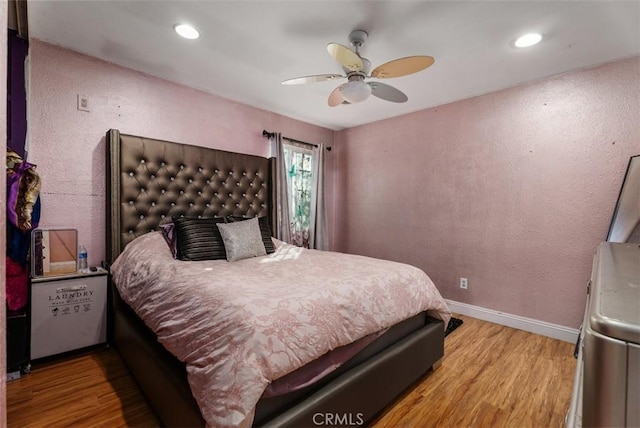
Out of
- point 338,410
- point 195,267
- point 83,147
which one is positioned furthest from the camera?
point 83,147

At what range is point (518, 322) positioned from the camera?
9.19ft

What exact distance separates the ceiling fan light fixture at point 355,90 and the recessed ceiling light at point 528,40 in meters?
1.14

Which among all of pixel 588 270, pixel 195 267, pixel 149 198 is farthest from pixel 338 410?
pixel 588 270

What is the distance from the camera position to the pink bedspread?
1075 mm

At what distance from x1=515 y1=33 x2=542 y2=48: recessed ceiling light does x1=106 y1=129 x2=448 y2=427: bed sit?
2.02 metres

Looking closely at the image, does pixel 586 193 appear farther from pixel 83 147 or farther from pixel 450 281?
pixel 83 147

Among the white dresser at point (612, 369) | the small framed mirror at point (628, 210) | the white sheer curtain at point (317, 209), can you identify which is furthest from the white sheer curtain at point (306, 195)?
the white dresser at point (612, 369)

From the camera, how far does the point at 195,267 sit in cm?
194

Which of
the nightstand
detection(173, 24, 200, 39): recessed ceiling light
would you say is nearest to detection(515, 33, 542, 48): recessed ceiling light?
detection(173, 24, 200, 39): recessed ceiling light

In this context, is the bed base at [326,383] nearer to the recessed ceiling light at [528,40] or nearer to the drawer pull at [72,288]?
the drawer pull at [72,288]

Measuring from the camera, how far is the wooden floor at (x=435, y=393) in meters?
1.59

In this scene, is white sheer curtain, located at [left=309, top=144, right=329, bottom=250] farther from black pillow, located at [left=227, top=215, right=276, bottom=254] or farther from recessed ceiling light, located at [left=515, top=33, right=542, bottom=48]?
recessed ceiling light, located at [left=515, top=33, right=542, bottom=48]

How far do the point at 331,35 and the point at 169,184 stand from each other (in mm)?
1889

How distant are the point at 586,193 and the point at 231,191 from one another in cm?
324
